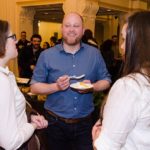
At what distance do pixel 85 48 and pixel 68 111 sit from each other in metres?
0.52

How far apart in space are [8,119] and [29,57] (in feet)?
14.2

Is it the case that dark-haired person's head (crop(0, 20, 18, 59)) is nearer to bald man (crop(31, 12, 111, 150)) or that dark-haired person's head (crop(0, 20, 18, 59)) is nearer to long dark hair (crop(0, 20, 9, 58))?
long dark hair (crop(0, 20, 9, 58))

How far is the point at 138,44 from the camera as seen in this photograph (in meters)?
1.19

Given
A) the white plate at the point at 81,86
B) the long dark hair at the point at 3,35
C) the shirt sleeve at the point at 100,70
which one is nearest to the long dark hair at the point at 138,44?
the long dark hair at the point at 3,35

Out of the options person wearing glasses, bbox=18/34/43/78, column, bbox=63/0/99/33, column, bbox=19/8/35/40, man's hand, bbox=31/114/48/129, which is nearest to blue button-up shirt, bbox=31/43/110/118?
man's hand, bbox=31/114/48/129

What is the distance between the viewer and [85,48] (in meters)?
2.43

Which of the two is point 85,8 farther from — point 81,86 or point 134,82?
point 134,82

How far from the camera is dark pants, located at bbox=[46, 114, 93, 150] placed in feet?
7.43

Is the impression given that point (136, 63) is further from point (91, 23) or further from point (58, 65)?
point (91, 23)

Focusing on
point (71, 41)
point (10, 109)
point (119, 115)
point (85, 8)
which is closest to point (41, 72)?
point (71, 41)

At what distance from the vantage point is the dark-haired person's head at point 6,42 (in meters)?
1.55

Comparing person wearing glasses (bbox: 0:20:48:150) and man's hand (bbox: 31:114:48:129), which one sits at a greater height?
person wearing glasses (bbox: 0:20:48:150)

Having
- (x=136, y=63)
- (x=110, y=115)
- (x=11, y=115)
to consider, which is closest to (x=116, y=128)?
(x=110, y=115)

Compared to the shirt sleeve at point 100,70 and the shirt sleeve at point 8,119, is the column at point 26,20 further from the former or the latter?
the shirt sleeve at point 8,119
